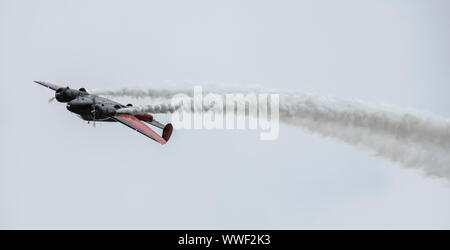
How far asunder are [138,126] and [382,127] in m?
17.9

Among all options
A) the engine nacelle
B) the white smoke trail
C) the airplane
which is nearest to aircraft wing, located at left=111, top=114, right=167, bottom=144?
the airplane

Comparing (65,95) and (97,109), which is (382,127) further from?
(65,95)

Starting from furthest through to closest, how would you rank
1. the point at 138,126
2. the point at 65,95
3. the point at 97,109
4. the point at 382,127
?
1. the point at 138,126
2. the point at 65,95
3. the point at 97,109
4. the point at 382,127

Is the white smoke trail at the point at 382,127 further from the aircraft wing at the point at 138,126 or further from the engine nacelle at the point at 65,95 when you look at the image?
the engine nacelle at the point at 65,95

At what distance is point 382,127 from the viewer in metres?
43.8

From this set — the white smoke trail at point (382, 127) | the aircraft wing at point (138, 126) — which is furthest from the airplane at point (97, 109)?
the white smoke trail at point (382, 127)

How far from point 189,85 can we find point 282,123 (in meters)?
9.50

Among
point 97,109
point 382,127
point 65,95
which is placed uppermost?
point 65,95

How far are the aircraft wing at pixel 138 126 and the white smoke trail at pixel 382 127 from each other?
11.2 metres

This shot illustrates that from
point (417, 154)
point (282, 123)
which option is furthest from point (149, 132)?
point (417, 154)

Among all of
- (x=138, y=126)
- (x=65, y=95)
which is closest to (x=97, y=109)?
(x=65, y=95)

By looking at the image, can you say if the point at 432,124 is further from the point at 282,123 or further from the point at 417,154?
the point at 282,123

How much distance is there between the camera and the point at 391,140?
43750 mm

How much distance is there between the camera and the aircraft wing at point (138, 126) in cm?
5141
